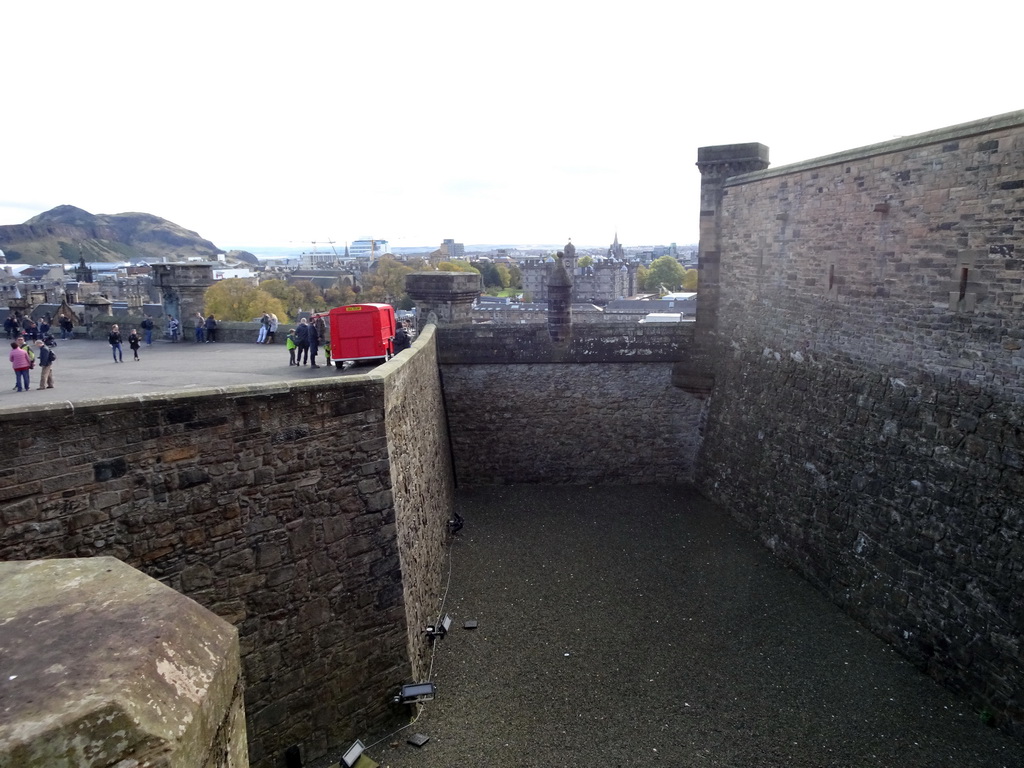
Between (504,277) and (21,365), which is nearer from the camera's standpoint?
(21,365)

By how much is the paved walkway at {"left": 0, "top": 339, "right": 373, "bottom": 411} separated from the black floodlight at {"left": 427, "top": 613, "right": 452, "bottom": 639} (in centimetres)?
372

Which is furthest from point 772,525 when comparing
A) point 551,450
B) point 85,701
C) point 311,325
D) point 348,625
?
point 85,701

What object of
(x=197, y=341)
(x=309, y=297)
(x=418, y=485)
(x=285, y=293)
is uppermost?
(x=197, y=341)

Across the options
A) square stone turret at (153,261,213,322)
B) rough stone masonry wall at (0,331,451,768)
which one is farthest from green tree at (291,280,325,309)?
rough stone masonry wall at (0,331,451,768)

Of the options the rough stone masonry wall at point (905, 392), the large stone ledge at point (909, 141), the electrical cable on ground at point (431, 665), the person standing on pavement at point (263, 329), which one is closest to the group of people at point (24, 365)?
the person standing on pavement at point (263, 329)

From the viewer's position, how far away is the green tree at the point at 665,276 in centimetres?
10950

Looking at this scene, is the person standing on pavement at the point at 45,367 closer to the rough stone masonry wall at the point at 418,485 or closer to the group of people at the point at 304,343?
the group of people at the point at 304,343

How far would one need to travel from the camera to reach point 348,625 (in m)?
7.09

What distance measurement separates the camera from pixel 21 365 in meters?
9.85

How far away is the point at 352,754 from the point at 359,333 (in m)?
7.14

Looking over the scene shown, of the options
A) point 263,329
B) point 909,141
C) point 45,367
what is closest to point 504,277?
point 263,329

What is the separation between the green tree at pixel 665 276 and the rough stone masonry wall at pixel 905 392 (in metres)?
99.1

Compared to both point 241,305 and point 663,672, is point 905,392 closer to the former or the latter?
point 663,672

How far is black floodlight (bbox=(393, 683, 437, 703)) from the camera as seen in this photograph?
725 cm
